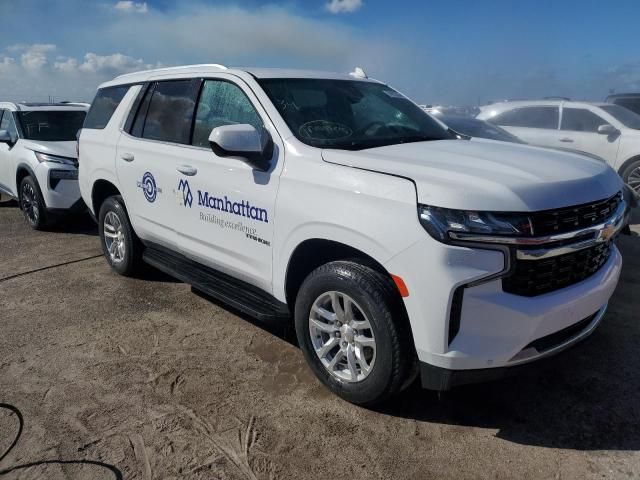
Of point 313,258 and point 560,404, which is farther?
point 313,258

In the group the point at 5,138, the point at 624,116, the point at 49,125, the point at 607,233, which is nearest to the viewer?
the point at 607,233

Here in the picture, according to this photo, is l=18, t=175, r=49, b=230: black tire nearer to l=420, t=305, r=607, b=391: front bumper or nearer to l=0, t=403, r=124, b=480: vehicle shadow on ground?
l=0, t=403, r=124, b=480: vehicle shadow on ground

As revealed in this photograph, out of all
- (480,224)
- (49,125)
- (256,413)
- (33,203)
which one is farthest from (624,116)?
(33,203)

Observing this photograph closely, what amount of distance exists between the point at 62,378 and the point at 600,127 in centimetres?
872

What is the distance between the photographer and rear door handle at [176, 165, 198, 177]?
12.6ft

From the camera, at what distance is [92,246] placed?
21.8 ft

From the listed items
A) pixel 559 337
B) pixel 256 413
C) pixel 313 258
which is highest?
pixel 313 258

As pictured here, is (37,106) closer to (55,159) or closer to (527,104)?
(55,159)

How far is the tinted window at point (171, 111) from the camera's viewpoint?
4074 mm

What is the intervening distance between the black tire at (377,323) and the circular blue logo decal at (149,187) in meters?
1.90

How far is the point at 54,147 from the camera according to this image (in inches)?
289

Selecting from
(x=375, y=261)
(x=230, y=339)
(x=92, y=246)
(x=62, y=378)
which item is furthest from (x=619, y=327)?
(x=92, y=246)

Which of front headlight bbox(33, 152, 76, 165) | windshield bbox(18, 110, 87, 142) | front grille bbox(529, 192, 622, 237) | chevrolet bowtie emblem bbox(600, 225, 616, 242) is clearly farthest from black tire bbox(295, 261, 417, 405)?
windshield bbox(18, 110, 87, 142)

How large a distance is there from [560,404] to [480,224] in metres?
1.33
